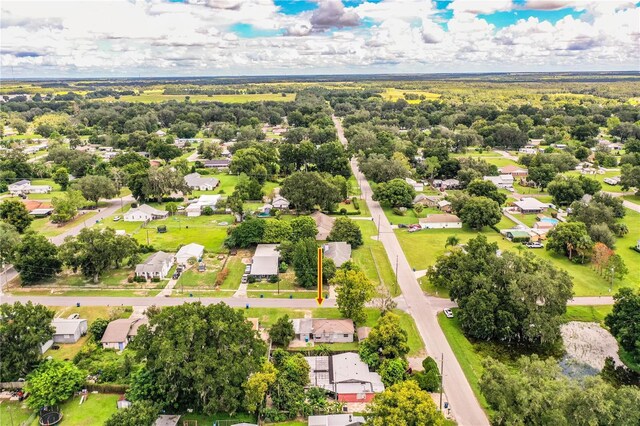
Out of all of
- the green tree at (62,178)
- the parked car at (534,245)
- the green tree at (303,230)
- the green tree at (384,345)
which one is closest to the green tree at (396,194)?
the parked car at (534,245)

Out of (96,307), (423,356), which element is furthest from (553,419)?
(96,307)

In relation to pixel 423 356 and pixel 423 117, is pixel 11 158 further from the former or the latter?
pixel 423 117

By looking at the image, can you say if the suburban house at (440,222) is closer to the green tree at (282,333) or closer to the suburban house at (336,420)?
the green tree at (282,333)

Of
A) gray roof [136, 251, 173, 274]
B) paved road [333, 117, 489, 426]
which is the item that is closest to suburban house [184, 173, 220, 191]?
gray roof [136, 251, 173, 274]

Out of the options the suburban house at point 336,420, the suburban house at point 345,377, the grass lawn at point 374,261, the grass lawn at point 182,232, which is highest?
the suburban house at point 336,420

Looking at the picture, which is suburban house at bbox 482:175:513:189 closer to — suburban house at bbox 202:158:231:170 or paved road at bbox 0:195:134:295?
suburban house at bbox 202:158:231:170

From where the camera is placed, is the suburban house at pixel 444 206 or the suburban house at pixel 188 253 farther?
the suburban house at pixel 444 206
